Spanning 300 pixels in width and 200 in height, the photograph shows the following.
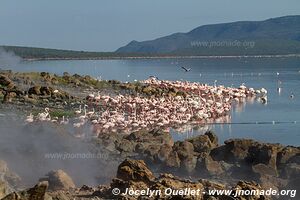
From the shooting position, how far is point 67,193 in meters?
11.7

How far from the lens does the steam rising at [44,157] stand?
1451cm

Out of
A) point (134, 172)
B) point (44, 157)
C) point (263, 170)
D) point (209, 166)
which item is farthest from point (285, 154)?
point (44, 157)

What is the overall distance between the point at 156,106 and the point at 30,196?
892 inches

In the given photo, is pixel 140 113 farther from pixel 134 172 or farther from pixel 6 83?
pixel 134 172

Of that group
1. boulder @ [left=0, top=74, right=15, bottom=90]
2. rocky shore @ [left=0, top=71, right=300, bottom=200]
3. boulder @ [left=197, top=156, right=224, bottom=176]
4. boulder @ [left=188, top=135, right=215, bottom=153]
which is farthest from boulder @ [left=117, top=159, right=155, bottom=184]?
boulder @ [left=0, top=74, right=15, bottom=90]

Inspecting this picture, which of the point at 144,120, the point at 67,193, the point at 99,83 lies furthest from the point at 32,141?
the point at 99,83

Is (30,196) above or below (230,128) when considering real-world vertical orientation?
above

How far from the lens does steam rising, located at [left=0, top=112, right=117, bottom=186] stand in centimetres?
1451

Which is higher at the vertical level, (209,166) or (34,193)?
(34,193)

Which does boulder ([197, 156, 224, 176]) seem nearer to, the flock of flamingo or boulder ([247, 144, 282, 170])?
boulder ([247, 144, 282, 170])

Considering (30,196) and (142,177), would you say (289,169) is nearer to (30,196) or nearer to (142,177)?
(142,177)

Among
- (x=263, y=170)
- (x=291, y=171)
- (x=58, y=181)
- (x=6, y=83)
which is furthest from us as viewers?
(x=6, y=83)

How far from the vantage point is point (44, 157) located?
15.8m

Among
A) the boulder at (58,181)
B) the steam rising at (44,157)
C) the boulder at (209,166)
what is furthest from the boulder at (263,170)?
the boulder at (58,181)
